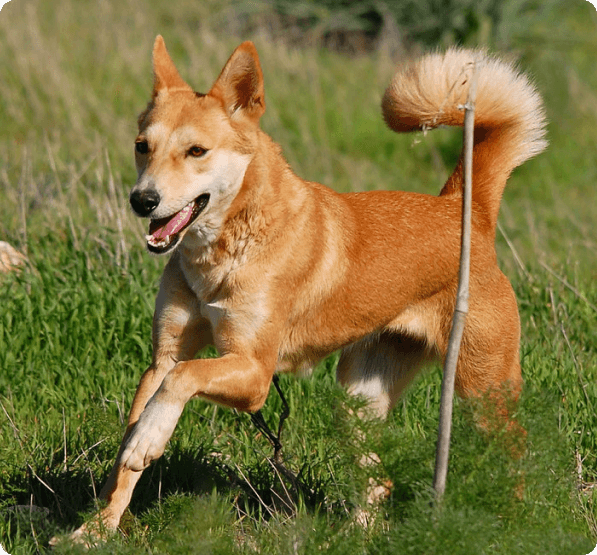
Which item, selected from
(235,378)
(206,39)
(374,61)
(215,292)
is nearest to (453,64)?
(215,292)

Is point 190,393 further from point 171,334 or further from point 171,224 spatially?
point 171,224

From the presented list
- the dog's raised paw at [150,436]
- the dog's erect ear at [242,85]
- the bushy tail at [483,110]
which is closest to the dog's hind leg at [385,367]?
the bushy tail at [483,110]

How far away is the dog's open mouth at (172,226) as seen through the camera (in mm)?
3543

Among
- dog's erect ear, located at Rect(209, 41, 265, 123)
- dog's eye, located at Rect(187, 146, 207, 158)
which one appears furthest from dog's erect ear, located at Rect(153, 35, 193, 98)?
dog's eye, located at Rect(187, 146, 207, 158)

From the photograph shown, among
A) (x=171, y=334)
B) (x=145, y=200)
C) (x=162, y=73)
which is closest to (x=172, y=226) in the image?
(x=145, y=200)

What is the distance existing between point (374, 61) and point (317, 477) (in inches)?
382

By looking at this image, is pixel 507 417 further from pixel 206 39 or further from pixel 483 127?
pixel 206 39

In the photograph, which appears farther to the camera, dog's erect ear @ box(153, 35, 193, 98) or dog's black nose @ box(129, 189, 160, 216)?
dog's erect ear @ box(153, 35, 193, 98)

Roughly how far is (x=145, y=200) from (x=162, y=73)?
0.82m

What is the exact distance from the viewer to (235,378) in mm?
3482

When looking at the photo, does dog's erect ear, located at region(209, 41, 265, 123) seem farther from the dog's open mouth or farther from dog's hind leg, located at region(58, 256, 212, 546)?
dog's hind leg, located at region(58, 256, 212, 546)

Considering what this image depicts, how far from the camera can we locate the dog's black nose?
3.48 m

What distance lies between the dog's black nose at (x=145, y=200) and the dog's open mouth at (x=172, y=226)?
0.39ft

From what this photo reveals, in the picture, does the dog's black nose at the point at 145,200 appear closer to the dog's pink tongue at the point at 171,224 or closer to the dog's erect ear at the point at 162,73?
the dog's pink tongue at the point at 171,224
